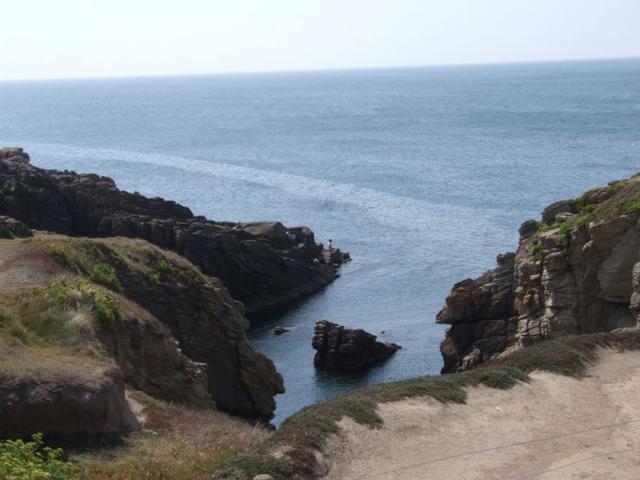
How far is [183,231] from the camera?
7912 centimetres

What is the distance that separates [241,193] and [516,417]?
88321 millimetres

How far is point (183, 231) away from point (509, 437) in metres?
58.5

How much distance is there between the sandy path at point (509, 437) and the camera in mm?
21094

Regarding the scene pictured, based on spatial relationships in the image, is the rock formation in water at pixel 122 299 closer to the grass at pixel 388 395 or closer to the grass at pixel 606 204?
the grass at pixel 388 395

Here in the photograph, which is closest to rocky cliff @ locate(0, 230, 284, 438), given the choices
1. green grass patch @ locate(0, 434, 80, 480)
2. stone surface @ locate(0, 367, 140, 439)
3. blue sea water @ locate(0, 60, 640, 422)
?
stone surface @ locate(0, 367, 140, 439)

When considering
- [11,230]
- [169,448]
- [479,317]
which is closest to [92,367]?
[169,448]

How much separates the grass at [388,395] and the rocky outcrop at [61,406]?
17.2 feet

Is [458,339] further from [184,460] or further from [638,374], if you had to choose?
[184,460]

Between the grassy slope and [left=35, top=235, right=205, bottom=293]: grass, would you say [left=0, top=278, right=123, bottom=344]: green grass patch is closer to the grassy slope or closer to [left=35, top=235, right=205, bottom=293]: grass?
the grassy slope

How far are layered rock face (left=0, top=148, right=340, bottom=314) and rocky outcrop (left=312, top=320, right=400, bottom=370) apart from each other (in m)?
15.9

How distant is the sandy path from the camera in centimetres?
2109

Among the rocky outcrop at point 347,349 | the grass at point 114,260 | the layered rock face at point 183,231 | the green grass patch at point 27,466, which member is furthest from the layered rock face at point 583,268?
the layered rock face at point 183,231

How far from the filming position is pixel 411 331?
64.8 metres

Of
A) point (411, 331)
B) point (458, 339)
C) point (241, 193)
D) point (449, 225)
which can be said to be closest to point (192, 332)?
point (458, 339)
